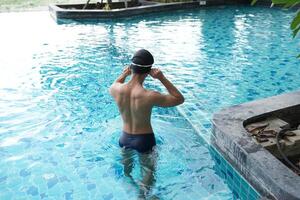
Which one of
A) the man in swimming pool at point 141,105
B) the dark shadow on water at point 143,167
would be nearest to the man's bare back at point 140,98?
the man in swimming pool at point 141,105

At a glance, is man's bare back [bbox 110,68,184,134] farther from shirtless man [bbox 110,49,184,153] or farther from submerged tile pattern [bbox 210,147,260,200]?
submerged tile pattern [bbox 210,147,260,200]

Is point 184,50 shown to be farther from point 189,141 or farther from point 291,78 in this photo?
point 189,141

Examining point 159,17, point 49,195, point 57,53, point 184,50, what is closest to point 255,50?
point 184,50

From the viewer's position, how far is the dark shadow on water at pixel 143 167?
4.01m

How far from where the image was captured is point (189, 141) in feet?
16.9

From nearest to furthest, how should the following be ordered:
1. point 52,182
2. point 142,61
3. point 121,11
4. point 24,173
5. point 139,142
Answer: point 142,61 → point 139,142 → point 52,182 → point 24,173 → point 121,11

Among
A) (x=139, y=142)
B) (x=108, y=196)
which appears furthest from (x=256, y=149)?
(x=108, y=196)

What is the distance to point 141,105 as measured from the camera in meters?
3.71

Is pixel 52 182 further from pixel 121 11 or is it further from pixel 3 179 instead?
pixel 121 11

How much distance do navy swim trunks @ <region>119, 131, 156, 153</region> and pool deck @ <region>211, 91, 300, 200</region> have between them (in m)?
0.83

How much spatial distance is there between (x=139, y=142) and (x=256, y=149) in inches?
47.3

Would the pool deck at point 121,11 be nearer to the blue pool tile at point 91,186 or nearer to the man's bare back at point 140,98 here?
the blue pool tile at point 91,186

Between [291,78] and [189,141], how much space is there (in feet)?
11.6

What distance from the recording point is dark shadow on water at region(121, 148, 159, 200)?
13.2 ft
